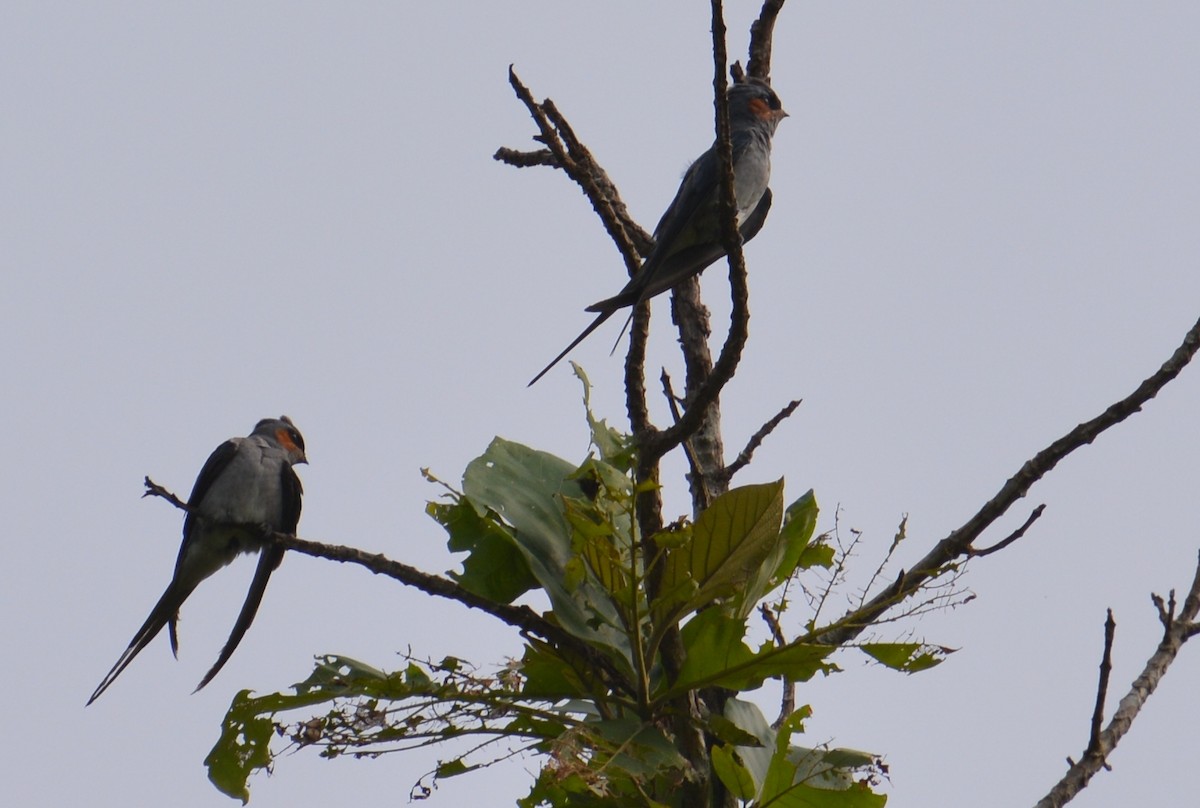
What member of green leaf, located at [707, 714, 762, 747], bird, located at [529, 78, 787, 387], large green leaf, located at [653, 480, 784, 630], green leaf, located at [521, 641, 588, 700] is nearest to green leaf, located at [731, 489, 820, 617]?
large green leaf, located at [653, 480, 784, 630]

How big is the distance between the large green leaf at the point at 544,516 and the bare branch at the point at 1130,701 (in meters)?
1.41

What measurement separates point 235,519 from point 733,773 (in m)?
4.57

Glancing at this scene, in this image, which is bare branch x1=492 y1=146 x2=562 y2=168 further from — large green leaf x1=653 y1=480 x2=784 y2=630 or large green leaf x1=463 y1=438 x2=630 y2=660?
large green leaf x1=653 y1=480 x2=784 y2=630

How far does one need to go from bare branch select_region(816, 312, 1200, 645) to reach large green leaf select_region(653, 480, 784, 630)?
0.42 metres

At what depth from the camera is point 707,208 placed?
6.53 meters

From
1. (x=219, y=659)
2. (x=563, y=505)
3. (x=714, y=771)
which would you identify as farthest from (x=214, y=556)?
(x=714, y=771)

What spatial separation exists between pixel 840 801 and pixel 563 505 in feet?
4.15

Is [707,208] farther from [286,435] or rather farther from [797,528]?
[286,435]

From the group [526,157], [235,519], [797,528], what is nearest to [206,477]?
[235,519]

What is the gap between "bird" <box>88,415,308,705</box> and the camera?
6883 millimetres

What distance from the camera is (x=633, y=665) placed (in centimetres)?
380

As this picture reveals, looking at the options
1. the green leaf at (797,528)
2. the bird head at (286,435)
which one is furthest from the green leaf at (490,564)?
the bird head at (286,435)

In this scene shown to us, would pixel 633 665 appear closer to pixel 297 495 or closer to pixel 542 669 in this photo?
pixel 542 669

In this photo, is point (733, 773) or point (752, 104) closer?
point (733, 773)
